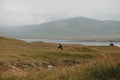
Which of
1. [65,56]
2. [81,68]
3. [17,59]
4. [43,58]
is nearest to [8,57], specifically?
[17,59]

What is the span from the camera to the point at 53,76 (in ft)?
52.3

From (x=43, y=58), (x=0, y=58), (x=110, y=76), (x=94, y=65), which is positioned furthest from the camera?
(x=43, y=58)

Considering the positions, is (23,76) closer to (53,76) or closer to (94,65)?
(53,76)

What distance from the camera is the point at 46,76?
53.5 ft

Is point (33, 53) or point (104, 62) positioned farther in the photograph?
point (33, 53)

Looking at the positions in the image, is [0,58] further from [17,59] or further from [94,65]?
[94,65]

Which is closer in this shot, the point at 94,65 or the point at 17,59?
the point at 94,65

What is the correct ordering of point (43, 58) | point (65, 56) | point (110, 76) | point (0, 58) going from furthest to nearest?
point (65, 56) < point (43, 58) < point (0, 58) < point (110, 76)

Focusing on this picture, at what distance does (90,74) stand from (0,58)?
23.1 metres

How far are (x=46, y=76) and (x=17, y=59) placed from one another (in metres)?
22.6

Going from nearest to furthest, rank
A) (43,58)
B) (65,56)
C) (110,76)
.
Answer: (110,76) → (43,58) → (65,56)

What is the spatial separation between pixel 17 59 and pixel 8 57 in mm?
1503

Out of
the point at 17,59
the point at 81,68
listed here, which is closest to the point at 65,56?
the point at 17,59

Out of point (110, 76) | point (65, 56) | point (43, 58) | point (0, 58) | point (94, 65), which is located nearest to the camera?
point (110, 76)
